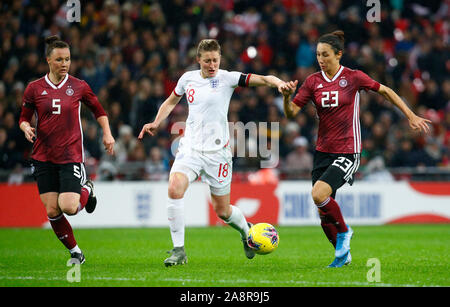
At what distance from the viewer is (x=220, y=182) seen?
8945 millimetres

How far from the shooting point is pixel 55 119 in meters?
8.83

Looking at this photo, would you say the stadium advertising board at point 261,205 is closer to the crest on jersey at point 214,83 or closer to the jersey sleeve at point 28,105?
the jersey sleeve at point 28,105

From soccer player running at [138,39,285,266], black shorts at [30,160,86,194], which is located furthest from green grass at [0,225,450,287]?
black shorts at [30,160,86,194]

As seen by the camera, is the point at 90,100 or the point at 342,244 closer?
the point at 342,244

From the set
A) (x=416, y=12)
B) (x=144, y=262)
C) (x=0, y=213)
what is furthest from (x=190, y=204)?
(x=416, y=12)

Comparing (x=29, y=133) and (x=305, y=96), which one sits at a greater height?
(x=305, y=96)

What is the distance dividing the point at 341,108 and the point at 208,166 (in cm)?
174

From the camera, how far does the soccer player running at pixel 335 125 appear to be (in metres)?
8.45

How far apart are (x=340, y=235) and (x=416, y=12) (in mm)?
15428

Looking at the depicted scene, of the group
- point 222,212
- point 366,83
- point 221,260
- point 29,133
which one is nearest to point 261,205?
point 221,260

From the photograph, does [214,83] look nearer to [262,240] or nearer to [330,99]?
[330,99]

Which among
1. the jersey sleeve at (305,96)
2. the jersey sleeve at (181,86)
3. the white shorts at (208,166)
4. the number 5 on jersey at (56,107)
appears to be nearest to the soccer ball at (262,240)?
the white shorts at (208,166)

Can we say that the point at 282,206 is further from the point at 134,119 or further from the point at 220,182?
the point at 220,182

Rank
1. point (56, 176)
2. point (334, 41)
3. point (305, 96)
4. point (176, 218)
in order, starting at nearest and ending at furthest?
point (334, 41) < point (176, 218) < point (305, 96) < point (56, 176)
